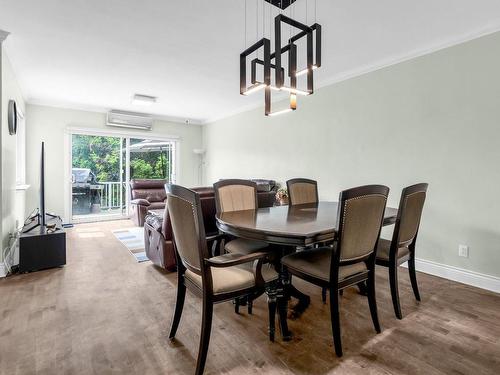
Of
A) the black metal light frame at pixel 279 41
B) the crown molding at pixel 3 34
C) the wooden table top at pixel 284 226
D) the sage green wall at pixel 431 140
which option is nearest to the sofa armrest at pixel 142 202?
the sage green wall at pixel 431 140

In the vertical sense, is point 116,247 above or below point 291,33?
below

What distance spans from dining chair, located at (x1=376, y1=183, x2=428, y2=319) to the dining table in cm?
12

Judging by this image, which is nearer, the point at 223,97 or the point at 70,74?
the point at 70,74

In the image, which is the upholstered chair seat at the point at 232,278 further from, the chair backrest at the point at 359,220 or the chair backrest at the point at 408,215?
Result: the chair backrest at the point at 408,215

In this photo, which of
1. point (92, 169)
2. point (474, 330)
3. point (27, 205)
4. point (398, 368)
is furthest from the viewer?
point (92, 169)

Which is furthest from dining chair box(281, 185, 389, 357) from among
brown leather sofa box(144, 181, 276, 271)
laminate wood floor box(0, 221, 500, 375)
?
brown leather sofa box(144, 181, 276, 271)

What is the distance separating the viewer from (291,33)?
2.78 meters

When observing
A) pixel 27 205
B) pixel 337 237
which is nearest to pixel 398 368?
pixel 337 237

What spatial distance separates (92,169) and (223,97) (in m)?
3.41

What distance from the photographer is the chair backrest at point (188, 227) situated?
147 centimetres

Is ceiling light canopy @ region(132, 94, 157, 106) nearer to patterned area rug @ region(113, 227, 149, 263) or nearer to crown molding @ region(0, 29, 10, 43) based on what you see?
crown molding @ region(0, 29, 10, 43)

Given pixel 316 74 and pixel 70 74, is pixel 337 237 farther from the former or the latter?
pixel 70 74

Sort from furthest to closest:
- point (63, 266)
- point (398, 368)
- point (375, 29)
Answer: point (63, 266)
point (375, 29)
point (398, 368)

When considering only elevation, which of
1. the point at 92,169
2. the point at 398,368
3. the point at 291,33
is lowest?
the point at 398,368
